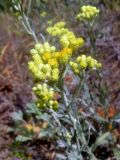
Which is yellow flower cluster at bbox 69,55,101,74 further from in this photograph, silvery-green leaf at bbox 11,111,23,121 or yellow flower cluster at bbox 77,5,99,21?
silvery-green leaf at bbox 11,111,23,121

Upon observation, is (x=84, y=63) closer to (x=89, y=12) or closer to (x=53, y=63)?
(x=53, y=63)

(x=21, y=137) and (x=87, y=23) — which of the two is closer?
(x=87, y=23)

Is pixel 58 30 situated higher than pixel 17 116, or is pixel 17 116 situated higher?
pixel 58 30

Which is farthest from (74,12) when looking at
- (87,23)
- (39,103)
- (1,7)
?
(39,103)

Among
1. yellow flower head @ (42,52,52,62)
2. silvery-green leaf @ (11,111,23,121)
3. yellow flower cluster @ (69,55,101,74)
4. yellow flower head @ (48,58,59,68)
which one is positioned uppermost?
yellow flower head @ (42,52,52,62)

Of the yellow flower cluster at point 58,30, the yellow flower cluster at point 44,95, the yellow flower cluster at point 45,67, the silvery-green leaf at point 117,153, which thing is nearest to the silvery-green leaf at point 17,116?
the yellow flower cluster at point 58,30

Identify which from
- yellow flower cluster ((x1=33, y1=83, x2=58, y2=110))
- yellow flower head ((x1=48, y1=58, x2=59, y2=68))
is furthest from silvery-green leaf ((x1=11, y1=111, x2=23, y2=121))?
yellow flower head ((x1=48, y1=58, x2=59, y2=68))

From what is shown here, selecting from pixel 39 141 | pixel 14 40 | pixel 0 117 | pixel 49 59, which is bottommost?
pixel 39 141

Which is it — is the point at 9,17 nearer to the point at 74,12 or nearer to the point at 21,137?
the point at 74,12

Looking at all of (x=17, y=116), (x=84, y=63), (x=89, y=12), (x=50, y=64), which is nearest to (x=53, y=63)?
(x=50, y=64)

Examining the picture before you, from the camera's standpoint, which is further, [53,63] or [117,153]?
[117,153]

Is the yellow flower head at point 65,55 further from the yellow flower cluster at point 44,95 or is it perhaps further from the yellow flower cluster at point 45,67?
the yellow flower cluster at point 44,95
